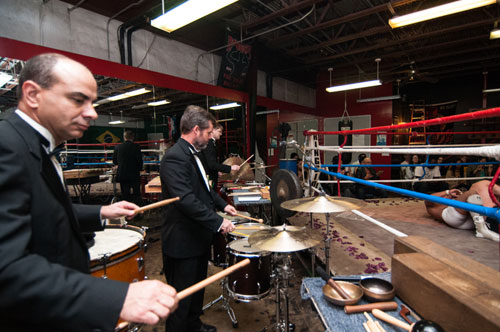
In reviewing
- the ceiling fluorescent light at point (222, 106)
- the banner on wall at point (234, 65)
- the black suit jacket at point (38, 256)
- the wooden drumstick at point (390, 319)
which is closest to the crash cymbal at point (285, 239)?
the wooden drumstick at point (390, 319)

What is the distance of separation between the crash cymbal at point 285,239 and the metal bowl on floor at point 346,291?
301mm

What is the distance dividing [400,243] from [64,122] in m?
1.80

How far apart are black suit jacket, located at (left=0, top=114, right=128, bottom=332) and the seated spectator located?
391cm

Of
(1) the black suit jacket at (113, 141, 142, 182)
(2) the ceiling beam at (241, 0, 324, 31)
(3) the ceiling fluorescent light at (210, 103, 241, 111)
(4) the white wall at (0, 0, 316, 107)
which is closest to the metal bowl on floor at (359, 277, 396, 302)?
(1) the black suit jacket at (113, 141, 142, 182)

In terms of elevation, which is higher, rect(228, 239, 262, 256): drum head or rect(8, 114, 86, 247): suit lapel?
rect(8, 114, 86, 247): suit lapel

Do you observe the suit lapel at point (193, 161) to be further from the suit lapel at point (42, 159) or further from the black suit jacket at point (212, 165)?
the black suit jacket at point (212, 165)

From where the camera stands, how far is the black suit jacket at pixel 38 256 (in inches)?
A: 24.6

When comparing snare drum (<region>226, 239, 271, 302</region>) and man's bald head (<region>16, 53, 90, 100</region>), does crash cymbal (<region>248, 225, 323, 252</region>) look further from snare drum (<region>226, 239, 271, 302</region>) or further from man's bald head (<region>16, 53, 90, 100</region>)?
man's bald head (<region>16, 53, 90, 100</region>)

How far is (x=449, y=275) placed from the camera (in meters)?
1.08

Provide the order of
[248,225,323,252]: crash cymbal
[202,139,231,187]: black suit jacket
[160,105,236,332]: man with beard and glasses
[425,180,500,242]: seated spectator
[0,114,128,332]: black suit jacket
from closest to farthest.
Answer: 1. [0,114,128,332]: black suit jacket
2. [248,225,323,252]: crash cymbal
3. [160,105,236,332]: man with beard and glasses
4. [425,180,500,242]: seated spectator
5. [202,139,231,187]: black suit jacket

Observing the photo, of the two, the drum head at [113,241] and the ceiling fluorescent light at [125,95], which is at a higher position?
the ceiling fluorescent light at [125,95]

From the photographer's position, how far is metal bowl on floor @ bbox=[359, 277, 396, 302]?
4.21 ft

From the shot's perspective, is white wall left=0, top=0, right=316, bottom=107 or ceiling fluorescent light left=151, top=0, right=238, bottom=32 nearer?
ceiling fluorescent light left=151, top=0, right=238, bottom=32

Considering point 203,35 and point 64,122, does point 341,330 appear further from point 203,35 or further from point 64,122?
point 203,35
